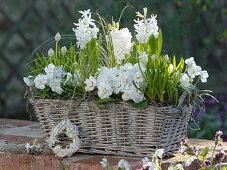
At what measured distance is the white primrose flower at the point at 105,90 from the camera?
2098mm

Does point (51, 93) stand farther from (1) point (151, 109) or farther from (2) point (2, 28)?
(2) point (2, 28)

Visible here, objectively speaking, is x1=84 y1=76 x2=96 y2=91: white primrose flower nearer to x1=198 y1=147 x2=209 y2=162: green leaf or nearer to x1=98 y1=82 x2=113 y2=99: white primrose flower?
x1=98 y1=82 x2=113 y2=99: white primrose flower

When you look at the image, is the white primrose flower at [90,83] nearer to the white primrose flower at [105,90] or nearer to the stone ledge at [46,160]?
the white primrose flower at [105,90]

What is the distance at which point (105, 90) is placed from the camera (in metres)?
2.11

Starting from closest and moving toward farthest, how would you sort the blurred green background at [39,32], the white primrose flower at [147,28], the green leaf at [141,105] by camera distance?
the green leaf at [141,105]
the white primrose flower at [147,28]
the blurred green background at [39,32]

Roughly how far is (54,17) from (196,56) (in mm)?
1355

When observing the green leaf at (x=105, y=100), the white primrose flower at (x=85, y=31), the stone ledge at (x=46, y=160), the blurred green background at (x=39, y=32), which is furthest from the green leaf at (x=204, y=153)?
the blurred green background at (x=39, y=32)

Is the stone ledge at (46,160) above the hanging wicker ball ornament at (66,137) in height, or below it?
below

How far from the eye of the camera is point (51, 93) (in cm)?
227

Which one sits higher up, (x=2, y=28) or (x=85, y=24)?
(x=2, y=28)

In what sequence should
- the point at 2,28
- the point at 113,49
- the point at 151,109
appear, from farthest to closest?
the point at 2,28 → the point at 113,49 → the point at 151,109

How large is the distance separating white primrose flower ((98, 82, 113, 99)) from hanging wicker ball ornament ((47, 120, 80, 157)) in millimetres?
177

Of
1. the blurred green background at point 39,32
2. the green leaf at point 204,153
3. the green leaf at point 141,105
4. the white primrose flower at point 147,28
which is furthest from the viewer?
the blurred green background at point 39,32

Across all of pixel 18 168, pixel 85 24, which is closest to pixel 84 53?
pixel 85 24
